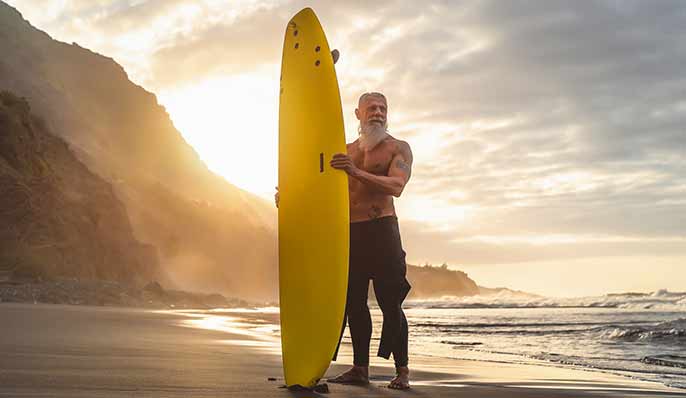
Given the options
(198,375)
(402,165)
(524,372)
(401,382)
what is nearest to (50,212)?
(524,372)

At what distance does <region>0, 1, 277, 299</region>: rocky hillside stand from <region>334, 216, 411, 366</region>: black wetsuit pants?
4304cm

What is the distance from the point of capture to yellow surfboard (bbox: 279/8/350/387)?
3.73m

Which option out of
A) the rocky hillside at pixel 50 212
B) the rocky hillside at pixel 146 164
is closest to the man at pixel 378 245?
the rocky hillside at pixel 50 212

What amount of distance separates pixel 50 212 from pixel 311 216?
1083 inches

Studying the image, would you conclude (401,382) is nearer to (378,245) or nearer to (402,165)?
(378,245)

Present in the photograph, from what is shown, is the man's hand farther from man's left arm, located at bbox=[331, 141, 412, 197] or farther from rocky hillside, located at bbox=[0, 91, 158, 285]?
rocky hillside, located at bbox=[0, 91, 158, 285]

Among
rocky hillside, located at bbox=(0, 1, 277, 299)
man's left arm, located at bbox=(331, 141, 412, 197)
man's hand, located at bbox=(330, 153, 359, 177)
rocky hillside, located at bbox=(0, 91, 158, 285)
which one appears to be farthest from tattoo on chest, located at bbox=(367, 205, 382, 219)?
rocky hillside, located at bbox=(0, 1, 277, 299)

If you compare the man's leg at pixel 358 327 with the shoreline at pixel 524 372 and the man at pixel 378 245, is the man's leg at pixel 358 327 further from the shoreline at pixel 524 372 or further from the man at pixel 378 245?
the shoreline at pixel 524 372

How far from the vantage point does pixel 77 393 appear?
2.77 m

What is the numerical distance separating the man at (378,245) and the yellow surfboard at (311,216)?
273 mm

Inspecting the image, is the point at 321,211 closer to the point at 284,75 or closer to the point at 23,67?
the point at 284,75

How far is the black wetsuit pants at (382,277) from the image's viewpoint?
409 centimetres

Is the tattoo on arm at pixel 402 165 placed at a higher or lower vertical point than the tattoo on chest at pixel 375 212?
higher

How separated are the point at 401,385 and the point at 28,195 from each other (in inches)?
991
